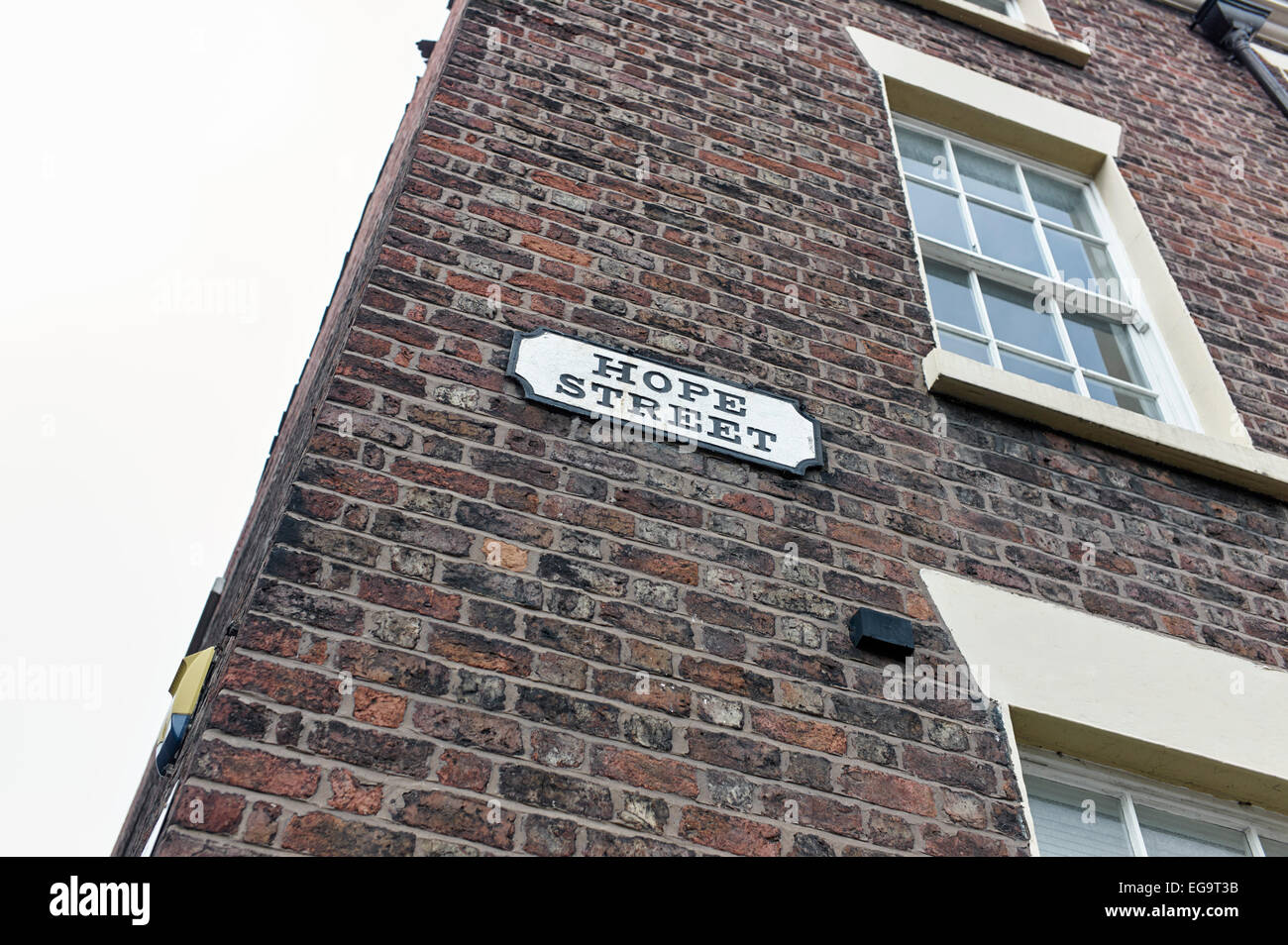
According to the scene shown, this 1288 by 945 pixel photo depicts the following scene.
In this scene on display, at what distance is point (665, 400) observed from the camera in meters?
3.17

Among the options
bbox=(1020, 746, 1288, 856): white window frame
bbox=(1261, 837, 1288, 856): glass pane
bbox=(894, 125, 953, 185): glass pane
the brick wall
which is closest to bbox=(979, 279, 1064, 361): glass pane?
the brick wall

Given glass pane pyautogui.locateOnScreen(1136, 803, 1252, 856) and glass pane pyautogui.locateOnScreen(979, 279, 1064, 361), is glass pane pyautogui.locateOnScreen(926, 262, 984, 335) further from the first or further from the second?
glass pane pyautogui.locateOnScreen(1136, 803, 1252, 856)

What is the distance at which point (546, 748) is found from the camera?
2.37 m

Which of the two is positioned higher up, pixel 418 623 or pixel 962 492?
pixel 962 492

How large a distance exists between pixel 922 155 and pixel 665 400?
2713 millimetres

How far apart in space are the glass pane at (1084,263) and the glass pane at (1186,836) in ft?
8.36

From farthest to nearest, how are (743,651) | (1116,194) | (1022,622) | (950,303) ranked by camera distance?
(1116,194)
(950,303)
(1022,622)
(743,651)

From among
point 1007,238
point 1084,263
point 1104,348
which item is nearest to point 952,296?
point 1007,238

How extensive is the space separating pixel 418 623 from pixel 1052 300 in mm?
3379

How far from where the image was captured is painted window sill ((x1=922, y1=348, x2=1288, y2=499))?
358cm

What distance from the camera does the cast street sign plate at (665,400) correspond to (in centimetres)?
306

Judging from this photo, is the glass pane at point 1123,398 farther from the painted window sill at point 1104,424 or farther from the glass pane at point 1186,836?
the glass pane at point 1186,836
